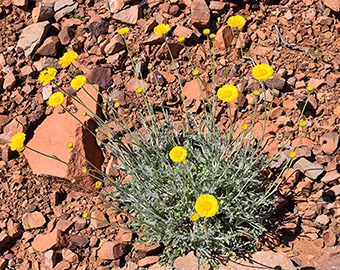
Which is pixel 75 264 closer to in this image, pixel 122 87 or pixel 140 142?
pixel 140 142

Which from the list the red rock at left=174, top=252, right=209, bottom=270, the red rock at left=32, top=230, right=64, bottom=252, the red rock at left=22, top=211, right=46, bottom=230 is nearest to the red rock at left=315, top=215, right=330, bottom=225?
the red rock at left=174, top=252, right=209, bottom=270

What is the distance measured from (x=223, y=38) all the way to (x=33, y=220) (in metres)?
2.06

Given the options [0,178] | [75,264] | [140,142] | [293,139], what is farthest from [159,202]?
[0,178]

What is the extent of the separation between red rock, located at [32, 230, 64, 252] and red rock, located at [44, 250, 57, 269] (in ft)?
0.14

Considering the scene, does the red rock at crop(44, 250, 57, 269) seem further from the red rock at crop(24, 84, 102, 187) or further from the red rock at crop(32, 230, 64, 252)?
the red rock at crop(24, 84, 102, 187)

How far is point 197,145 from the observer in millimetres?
3713

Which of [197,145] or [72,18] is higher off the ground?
[72,18]

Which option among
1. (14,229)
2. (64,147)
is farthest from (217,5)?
(14,229)

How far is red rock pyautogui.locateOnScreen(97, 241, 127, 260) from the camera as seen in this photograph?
11.6 feet

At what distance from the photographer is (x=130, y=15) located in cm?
451

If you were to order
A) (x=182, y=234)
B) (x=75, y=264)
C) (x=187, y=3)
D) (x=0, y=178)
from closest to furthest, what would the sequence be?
1. (x=182, y=234)
2. (x=75, y=264)
3. (x=0, y=178)
4. (x=187, y=3)

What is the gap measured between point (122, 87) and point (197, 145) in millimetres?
943

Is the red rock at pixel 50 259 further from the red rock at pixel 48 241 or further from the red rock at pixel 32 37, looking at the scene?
the red rock at pixel 32 37

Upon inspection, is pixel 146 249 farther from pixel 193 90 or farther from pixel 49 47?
pixel 49 47
